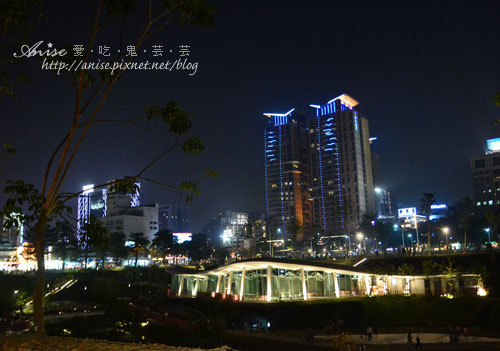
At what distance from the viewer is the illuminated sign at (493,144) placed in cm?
16125

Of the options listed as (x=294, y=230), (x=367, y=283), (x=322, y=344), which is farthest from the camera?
(x=294, y=230)

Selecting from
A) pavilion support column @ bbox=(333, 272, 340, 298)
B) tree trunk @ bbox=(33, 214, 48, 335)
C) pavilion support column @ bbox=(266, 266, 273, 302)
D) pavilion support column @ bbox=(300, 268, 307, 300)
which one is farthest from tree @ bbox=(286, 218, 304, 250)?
tree trunk @ bbox=(33, 214, 48, 335)

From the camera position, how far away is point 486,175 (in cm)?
16338

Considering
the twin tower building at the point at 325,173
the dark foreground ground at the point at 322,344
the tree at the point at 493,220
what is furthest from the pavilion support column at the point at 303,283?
the twin tower building at the point at 325,173

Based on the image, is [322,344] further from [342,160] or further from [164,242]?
[342,160]

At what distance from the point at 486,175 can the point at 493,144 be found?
38.2 feet

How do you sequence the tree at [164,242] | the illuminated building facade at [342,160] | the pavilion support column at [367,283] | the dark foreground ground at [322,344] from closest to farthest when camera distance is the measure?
the dark foreground ground at [322,344], the pavilion support column at [367,283], the tree at [164,242], the illuminated building facade at [342,160]

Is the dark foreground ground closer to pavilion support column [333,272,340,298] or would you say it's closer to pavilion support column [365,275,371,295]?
pavilion support column [333,272,340,298]

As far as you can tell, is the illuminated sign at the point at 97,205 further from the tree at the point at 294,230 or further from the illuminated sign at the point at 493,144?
the illuminated sign at the point at 493,144

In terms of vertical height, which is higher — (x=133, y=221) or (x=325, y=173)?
(x=325, y=173)

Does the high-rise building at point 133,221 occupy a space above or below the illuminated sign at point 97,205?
below

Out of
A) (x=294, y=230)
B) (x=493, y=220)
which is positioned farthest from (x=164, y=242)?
(x=493, y=220)

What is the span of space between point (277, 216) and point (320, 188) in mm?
22519

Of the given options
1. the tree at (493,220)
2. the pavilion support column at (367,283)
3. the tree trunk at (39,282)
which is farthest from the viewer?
the pavilion support column at (367,283)
